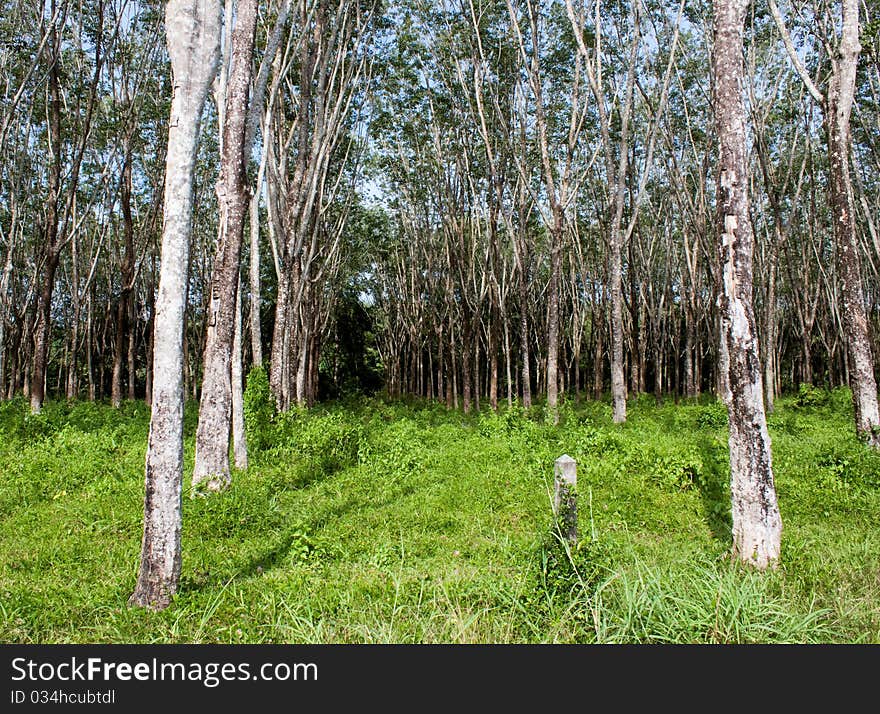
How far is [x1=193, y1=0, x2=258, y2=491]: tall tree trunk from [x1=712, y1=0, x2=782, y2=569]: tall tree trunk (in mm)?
5582

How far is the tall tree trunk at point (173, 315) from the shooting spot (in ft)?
13.4

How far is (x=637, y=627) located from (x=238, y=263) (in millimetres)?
6188

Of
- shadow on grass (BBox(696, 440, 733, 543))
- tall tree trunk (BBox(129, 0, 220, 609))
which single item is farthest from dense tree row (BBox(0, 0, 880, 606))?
shadow on grass (BBox(696, 440, 733, 543))

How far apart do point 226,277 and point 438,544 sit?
4372 mm

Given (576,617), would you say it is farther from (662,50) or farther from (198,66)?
(662,50)

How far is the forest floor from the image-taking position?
371 centimetres

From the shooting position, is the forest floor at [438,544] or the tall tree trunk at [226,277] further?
the tall tree trunk at [226,277]

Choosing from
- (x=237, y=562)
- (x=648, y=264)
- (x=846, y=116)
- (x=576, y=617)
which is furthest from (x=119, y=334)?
(x=648, y=264)

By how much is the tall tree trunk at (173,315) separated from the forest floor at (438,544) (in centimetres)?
32

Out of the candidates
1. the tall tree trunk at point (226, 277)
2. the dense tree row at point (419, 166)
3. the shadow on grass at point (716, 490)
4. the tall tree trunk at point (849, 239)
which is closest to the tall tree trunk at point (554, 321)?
the dense tree row at point (419, 166)

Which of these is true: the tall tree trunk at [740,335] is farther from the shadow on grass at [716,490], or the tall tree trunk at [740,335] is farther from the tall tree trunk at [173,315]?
the tall tree trunk at [173,315]

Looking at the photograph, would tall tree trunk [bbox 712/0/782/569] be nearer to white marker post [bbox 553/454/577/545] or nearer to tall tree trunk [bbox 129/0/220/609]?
white marker post [bbox 553/454/577/545]

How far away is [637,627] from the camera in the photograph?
12.0ft

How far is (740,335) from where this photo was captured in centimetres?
482
